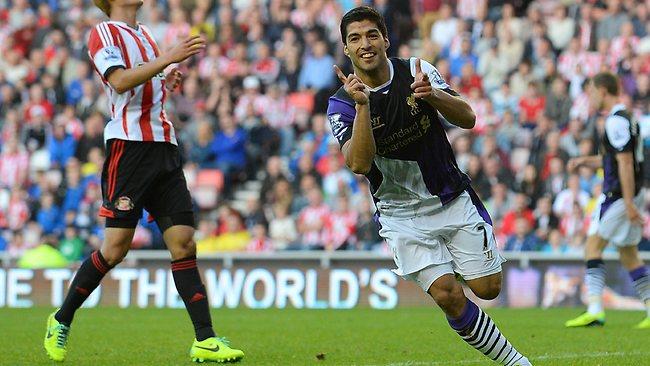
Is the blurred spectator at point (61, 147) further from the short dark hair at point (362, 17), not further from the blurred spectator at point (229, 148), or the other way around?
the short dark hair at point (362, 17)

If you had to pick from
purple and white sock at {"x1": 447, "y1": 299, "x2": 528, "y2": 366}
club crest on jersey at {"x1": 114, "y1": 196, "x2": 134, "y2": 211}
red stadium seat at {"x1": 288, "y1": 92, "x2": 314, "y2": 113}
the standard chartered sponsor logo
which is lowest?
purple and white sock at {"x1": 447, "y1": 299, "x2": 528, "y2": 366}

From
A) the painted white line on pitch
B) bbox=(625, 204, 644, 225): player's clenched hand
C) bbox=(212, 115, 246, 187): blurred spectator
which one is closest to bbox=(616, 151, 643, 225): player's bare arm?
bbox=(625, 204, 644, 225): player's clenched hand

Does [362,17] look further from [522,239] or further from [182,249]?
[522,239]

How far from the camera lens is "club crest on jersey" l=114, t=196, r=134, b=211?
8.71m

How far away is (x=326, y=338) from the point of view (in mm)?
10852

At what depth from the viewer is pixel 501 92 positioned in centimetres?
2002

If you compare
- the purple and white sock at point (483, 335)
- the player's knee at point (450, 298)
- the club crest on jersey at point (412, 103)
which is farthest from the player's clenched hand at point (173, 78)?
the purple and white sock at point (483, 335)

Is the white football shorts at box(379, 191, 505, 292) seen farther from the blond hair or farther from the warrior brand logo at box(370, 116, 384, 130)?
the blond hair

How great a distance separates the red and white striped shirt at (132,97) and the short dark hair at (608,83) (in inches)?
189

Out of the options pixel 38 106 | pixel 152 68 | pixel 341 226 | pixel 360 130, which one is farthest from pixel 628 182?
pixel 38 106

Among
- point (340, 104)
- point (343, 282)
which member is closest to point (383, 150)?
point (340, 104)

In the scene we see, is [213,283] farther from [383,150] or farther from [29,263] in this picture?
[383,150]

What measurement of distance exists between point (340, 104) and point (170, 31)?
16.6m

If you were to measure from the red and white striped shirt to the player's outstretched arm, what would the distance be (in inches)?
8.6
